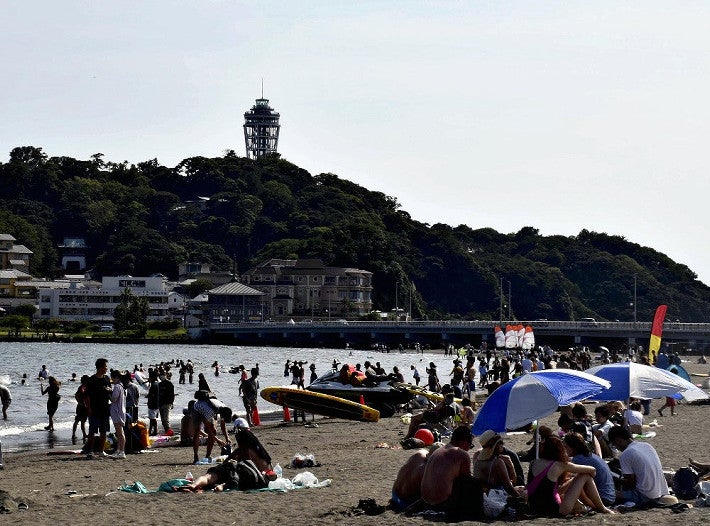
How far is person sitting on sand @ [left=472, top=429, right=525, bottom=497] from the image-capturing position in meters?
13.3

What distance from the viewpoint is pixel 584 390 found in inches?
582

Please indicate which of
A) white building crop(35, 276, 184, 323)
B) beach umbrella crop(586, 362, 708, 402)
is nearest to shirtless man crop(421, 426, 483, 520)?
beach umbrella crop(586, 362, 708, 402)

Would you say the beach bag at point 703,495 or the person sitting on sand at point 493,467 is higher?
the person sitting on sand at point 493,467

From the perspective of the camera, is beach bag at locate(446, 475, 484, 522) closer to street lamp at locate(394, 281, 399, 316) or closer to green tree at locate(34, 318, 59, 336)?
green tree at locate(34, 318, 59, 336)

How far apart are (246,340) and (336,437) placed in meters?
114

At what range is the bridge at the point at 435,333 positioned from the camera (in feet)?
336

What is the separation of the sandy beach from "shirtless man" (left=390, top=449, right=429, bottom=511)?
1.16 feet

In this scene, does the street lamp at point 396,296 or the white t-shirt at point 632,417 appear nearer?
the white t-shirt at point 632,417

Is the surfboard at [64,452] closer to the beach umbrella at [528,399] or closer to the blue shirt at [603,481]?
the beach umbrella at [528,399]

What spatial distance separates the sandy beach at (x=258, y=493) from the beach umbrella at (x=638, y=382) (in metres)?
1.09

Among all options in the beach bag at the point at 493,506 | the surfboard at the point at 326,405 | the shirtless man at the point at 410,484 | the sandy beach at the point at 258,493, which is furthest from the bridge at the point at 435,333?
the beach bag at the point at 493,506

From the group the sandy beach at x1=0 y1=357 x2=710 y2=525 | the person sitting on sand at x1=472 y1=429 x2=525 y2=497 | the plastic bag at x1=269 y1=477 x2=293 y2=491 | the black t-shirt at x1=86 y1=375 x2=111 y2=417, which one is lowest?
the sandy beach at x1=0 y1=357 x2=710 y2=525

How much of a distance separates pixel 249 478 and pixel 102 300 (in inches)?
5842

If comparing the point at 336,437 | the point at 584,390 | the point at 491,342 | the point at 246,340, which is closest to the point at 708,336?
the point at 491,342
